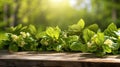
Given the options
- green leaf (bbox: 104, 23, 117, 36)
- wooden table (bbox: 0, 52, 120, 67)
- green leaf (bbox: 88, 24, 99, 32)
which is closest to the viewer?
wooden table (bbox: 0, 52, 120, 67)

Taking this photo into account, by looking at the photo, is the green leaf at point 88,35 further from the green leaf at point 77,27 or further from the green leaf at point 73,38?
the green leaf at point 77,27

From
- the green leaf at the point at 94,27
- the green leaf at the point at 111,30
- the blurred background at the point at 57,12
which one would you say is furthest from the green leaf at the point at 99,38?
the blurred background at the point at 57,12

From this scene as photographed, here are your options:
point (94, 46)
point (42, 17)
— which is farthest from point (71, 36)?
point (42, 17)

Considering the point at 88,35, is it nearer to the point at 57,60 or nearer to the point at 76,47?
the point at 76,47

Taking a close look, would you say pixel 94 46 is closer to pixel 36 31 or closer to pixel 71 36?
pixel 71 36

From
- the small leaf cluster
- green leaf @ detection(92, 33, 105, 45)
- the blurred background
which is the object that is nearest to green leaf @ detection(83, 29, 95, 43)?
the small leaf cluster

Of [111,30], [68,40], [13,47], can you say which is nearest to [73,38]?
[68,40]

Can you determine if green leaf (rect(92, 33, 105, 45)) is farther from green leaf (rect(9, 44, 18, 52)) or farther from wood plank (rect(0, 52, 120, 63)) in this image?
green leaf (rect(9, 44, 18, 52))
